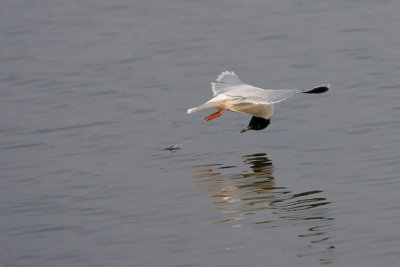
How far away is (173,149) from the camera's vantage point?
1127cm

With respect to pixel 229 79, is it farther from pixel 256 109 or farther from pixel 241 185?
pixel 241 185

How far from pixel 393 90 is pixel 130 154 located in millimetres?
3607

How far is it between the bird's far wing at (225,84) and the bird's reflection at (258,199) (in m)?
0.95

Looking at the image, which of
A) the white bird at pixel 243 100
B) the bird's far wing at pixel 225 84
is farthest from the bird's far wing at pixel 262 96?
the bird's far wing at pixel 225 84

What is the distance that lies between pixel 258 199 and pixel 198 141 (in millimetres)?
2472

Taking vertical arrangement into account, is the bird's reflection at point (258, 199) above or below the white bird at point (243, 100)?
below

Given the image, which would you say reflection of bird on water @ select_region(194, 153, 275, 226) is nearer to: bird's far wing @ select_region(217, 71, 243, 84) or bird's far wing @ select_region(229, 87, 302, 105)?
bird's far wing @ select_region(229, 87, 302, 105)

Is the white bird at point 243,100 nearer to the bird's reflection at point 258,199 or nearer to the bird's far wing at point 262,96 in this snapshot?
the bird's far wing at point 262,96

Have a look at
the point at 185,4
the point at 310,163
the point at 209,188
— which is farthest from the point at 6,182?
the point at 185,4

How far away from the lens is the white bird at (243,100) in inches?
407

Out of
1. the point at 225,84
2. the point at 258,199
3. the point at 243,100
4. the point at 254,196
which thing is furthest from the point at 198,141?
the point at 258,199

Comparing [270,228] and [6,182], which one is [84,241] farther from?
[6,182]

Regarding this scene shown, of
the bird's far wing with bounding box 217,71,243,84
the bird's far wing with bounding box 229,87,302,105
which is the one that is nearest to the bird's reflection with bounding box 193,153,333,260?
the bird's far wing with bounding box 229,87,302,105

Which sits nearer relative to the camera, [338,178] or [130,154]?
[338,178]
